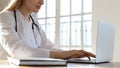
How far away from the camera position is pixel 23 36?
1760 mm

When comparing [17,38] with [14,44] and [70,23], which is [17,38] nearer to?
[14,44]

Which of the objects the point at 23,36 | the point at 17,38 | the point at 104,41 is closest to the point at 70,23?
the point at 23,36

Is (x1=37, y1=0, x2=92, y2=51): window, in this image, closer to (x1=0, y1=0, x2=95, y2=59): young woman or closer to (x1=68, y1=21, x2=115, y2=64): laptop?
(x1=0, y1=0, x2=95, y2=59): young woman

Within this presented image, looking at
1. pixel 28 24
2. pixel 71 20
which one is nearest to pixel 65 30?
pixel 71 20

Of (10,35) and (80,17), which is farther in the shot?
(80,17)

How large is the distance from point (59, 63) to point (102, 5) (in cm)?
269

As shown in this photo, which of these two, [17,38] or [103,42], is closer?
A: [103,42]

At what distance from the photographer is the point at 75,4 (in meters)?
4.39

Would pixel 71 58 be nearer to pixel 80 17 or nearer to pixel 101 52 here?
pixel 101 52

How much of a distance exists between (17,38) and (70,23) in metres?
2.92

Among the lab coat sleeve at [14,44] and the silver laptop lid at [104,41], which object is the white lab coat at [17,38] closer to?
the lab coat sleeve at [14,44]

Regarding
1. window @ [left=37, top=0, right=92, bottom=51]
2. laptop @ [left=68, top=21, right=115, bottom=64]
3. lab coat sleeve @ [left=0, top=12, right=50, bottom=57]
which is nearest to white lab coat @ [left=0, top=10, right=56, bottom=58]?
lab coat sleeve @ [left=0, top=12, right=50, bottom=57]

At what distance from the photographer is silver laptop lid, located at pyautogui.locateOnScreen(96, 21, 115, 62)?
51.8 inches

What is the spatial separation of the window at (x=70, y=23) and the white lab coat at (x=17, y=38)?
2397 mm
